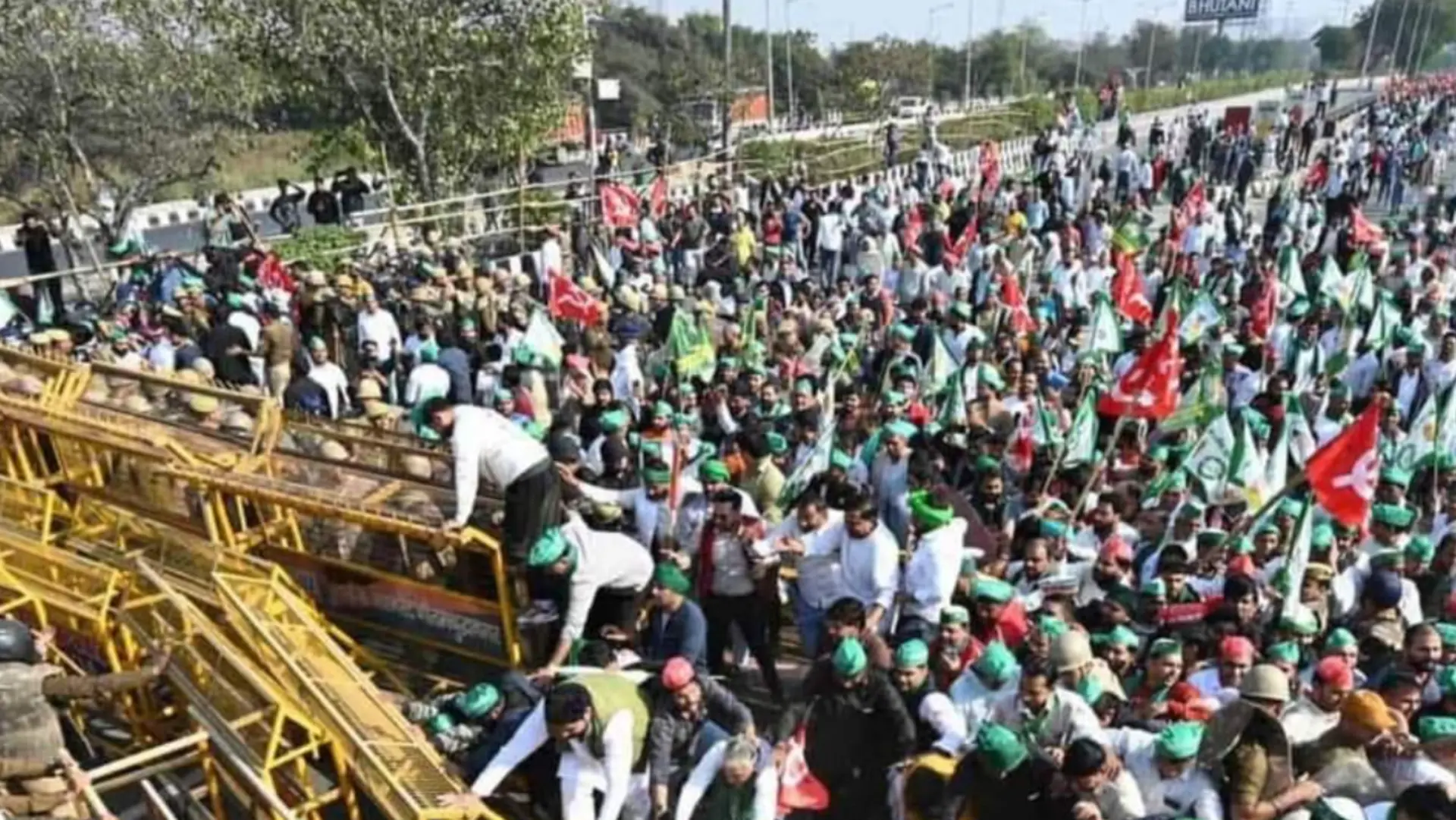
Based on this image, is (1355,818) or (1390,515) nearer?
(1355,818)

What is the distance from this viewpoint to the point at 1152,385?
862 centimetres

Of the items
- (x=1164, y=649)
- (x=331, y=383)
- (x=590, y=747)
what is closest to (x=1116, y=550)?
(x=1164, y=649)

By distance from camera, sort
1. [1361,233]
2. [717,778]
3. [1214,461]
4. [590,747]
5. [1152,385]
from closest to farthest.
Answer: [717,778] < [590,747] < [1214,461] < [1152,385] < [1361,233]

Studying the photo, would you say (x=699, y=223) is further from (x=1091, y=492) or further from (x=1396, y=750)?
(x=1396, y=750)

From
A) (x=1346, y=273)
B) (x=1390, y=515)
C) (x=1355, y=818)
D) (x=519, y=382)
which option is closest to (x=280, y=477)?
(x=519, y=382)

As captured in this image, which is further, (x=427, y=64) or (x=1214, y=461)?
(x=427, y=64)

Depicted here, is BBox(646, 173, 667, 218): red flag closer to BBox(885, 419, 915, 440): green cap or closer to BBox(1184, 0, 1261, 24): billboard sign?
BBox(885, 419, 915, 440): green cap

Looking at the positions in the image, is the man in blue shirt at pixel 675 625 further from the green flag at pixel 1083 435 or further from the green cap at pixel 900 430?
the green flag at pixel 1083 435

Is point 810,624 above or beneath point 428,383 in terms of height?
beneath

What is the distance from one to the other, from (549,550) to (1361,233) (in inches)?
455

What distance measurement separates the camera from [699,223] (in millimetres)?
17500

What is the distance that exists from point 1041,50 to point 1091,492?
281 ft

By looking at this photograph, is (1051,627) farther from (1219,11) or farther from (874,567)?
(1219,11)

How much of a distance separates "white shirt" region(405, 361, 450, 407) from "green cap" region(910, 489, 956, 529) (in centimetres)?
450
